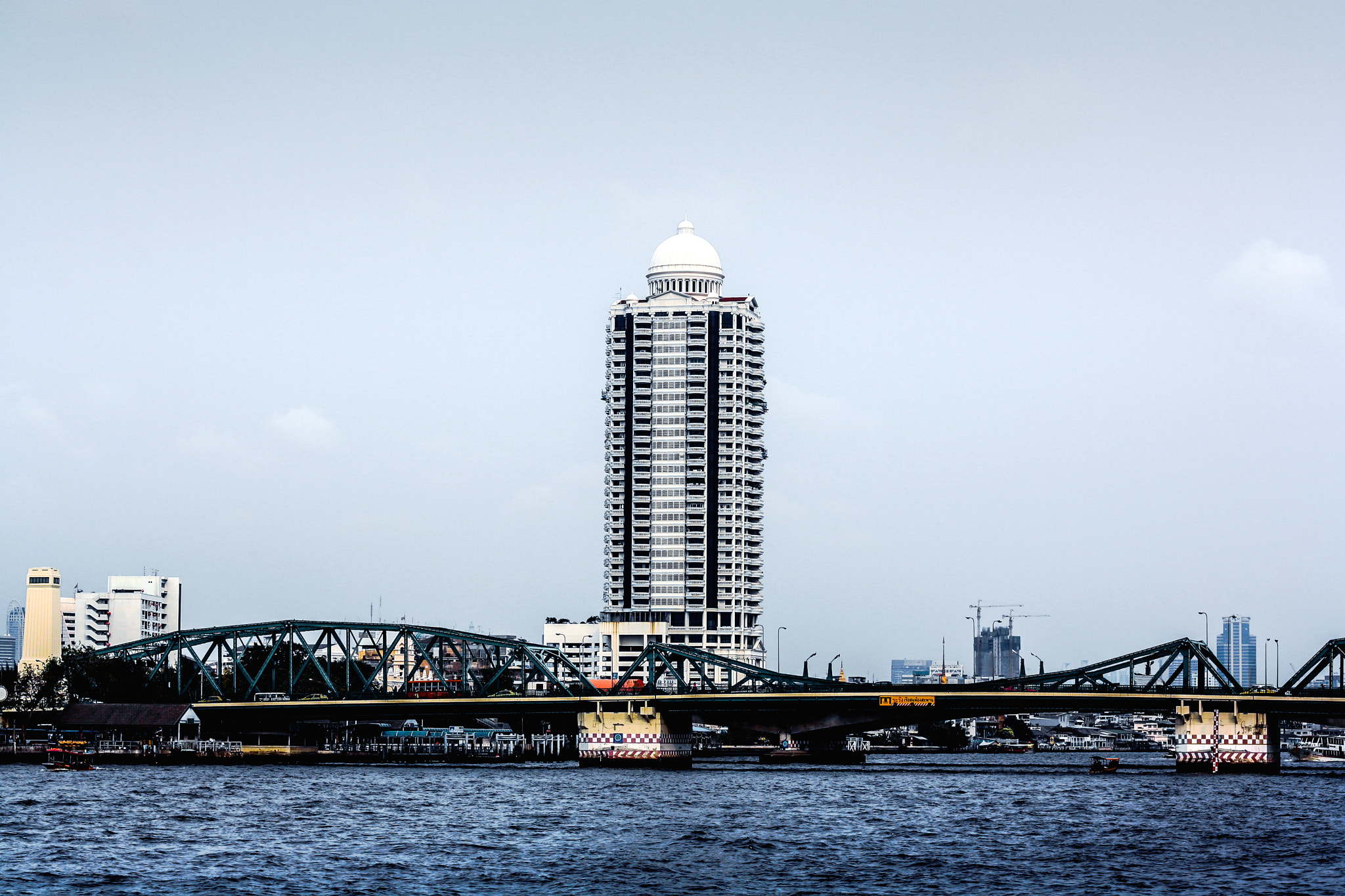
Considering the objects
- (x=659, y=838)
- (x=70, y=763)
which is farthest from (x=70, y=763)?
(x=659, y=838)

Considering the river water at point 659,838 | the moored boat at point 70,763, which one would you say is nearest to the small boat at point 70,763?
the moored boat at point 70,763

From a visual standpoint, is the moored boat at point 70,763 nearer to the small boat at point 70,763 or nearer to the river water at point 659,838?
the small boat at point 70,763

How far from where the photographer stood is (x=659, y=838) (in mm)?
121000

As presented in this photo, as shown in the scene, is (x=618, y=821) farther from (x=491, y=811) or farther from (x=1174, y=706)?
(x=1174, y=706)

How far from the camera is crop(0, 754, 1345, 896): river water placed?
9856 centimetres

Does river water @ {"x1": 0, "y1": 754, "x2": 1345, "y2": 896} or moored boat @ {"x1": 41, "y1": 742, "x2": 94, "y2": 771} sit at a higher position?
moored boat @ {"x1": 41, "y1": 742, "x2": 94, "y2": 771}

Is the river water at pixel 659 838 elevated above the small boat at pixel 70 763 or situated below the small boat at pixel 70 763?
below

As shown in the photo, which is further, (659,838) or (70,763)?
(70,763)

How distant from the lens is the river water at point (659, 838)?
98.6 meters

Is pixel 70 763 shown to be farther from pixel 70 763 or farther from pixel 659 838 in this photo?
pixel 659 838

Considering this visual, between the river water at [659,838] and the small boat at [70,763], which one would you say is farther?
the small boat at [70,763]

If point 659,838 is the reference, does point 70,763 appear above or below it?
above

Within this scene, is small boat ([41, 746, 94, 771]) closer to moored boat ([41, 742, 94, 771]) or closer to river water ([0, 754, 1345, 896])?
moored boat ([41, 742, 94, 771])

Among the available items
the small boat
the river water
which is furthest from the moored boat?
the river water
